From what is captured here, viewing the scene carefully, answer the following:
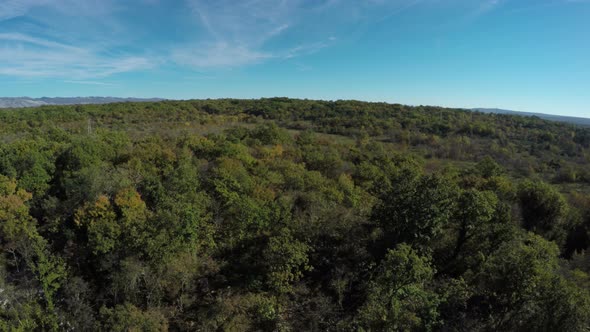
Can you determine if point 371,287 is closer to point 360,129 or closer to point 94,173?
point 94,173

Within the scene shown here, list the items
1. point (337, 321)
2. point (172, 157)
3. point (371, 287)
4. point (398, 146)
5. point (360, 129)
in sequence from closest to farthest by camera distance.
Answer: point (371, 287), point (337, 321), point (172, 157), point (398, 146), point (360, 129)

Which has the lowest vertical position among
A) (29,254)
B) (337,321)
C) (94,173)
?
(337,321)

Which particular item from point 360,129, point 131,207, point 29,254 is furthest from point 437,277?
point 360,129

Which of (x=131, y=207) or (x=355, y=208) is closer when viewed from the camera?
(x=131, y=207)

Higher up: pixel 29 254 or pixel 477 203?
pixel 477 203

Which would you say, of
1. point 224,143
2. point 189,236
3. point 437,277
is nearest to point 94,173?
point 189,236

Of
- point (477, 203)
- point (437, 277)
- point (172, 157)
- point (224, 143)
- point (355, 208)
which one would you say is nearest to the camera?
point (477, 203)

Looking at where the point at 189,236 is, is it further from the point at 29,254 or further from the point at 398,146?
the point at 398,146
